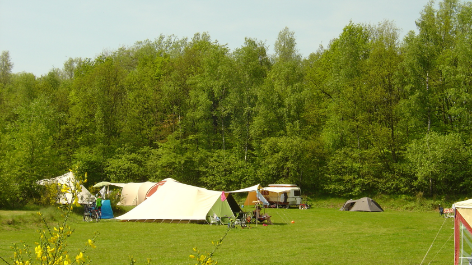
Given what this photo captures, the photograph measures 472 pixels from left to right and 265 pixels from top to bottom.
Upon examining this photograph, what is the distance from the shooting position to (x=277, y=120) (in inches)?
1516

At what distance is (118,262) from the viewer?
1008cm

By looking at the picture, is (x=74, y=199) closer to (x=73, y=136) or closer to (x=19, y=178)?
(x=19, y=178)

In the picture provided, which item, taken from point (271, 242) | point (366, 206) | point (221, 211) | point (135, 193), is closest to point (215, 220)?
point (221, 211)

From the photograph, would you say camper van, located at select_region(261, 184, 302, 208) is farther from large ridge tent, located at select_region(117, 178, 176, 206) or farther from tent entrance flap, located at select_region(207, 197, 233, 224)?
tent entrance flap, located at select_region(207, 197, 233, 224)

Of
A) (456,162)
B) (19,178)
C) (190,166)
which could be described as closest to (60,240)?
(19,178)

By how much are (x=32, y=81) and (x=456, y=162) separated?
4439 cm

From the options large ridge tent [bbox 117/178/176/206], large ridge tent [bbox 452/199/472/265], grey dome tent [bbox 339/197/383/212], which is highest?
large ridge tent [bbox 452/199/472/265]

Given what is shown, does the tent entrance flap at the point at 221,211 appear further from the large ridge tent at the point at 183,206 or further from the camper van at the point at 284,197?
the camper van at the point at 284,197

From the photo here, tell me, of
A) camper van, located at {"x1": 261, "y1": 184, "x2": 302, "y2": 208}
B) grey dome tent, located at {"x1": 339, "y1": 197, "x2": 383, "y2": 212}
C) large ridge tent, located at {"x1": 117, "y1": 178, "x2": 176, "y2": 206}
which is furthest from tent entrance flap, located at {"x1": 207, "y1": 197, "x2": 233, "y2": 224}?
large ridge tent, located at {"x1": 117, "y1": 178, "x2": 176, "y2": 206}

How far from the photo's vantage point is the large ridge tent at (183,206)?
1934 cm

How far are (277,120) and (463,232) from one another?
2939 centimetres

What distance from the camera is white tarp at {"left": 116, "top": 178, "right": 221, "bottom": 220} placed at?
19469 mm

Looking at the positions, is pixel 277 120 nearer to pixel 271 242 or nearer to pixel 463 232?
pixel 271 242

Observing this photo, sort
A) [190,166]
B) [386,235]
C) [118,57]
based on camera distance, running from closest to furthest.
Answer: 1. [386,235]
2. [190,166]
3. [118,57]
